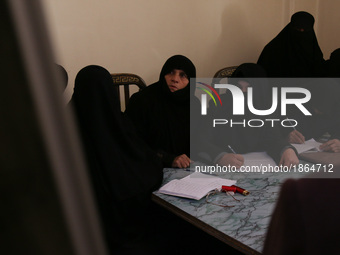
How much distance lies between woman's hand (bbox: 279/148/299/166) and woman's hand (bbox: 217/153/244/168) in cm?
19

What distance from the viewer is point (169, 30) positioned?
2854 millimetres

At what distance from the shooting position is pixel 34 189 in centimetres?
8

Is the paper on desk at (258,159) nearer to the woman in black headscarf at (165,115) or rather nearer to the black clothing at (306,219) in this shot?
the woman in black headscarf at (165,115)

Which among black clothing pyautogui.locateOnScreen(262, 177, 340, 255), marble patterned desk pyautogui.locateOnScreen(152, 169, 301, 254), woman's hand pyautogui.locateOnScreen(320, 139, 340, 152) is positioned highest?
black clothing pyautogui.locateOnScreen(262, 177, 340, 255)

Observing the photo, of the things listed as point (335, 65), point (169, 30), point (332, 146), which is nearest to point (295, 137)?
point (332, 146)

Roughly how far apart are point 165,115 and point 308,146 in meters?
0.78

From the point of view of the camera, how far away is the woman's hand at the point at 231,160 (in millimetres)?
1631

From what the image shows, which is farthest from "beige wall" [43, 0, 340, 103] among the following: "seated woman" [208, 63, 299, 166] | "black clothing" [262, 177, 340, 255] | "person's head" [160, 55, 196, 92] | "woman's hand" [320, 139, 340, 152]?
"black clothing" [262, 177, 340, 255]

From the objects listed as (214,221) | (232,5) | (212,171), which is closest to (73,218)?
(214,221)

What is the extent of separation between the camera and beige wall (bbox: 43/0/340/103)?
Result: 7.75ft

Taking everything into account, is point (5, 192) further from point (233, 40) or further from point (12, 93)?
point (233, 40)

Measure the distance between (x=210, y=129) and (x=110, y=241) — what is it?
2.99ft

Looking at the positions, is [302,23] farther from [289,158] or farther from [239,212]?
[239,212]

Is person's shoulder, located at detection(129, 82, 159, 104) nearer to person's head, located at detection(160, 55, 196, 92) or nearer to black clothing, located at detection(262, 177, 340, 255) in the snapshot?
person's head, located at detection(160, 55, 196, 92)
